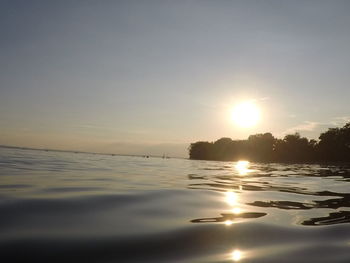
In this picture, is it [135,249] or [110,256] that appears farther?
[135,249]

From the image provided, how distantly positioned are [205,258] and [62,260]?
1.41 metres

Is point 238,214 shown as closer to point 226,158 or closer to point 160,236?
point 160,236

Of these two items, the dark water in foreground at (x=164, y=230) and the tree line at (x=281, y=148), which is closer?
the dark water in foreground at (x=164, y=230)

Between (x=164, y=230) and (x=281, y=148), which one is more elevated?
(x=281, y=148)

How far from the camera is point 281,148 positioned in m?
120

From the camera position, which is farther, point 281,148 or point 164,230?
point 281,148

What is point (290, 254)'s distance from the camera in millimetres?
3355

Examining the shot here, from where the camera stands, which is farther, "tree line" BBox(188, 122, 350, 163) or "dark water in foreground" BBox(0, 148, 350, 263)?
"tree line" BBox(188, 122, 350, 163)

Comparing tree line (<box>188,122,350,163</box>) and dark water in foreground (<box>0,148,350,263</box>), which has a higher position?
tree line (<box>188,122,350,163</box>)

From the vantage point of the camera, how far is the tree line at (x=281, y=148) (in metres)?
94.2

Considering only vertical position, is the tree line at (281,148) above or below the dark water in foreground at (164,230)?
above

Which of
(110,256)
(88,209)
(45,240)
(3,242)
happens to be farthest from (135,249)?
(88,209)

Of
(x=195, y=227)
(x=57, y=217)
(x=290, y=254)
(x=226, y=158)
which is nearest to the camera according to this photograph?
(x=290, y=254)

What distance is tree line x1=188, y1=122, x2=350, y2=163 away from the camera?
3708 inches
